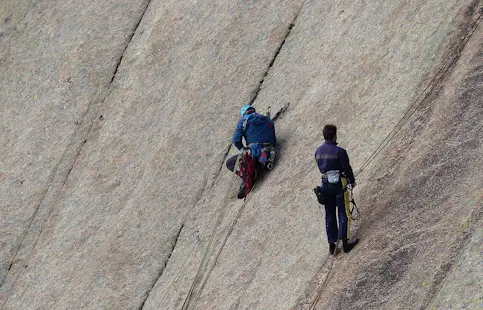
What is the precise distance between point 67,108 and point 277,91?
689 centimetres

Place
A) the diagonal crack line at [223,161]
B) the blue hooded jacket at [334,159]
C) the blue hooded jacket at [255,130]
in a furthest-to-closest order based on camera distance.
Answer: the diagonal crack line at [223,161]
the blue hooded jacket at [255,130]
the blue hooded jacket at [334,159]

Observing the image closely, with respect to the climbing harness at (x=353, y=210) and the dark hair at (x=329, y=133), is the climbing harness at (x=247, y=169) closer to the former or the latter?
the climbing harness at (x=353, y=210)

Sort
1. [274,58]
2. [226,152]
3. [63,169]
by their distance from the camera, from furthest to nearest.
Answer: [63,169] < [274,58] < [226,152]

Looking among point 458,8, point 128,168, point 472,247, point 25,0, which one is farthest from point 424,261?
point 25,0

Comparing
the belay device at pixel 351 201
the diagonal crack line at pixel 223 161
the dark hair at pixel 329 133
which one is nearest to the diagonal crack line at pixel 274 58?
the diagonal crack line at pixel 223 161

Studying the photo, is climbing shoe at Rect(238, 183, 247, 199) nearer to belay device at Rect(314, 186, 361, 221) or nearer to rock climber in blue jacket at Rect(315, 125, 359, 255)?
belay device at Rect(314, 186, 361, 221)

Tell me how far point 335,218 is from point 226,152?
6392mm

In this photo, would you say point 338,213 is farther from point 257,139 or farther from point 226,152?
point 226,152

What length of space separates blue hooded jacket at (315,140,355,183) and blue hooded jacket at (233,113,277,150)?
Answer: 440 centimetres

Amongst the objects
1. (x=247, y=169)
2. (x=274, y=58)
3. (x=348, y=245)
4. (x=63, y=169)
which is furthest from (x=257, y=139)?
(x=63, y=169)

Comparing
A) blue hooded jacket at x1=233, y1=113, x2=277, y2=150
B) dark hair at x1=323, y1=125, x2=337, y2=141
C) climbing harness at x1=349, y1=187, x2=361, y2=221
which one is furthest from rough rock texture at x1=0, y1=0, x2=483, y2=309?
dark hair at x1=323, y1=125, x2=337, y2=141

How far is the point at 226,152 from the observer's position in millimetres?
20281

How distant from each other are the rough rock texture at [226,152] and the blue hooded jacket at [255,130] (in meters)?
0.54

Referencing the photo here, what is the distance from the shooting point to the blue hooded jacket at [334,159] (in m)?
13.9
